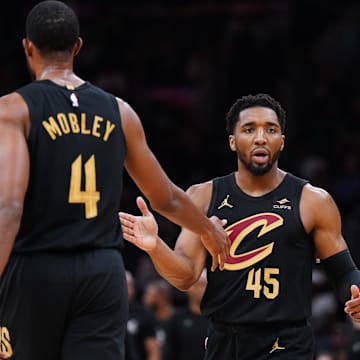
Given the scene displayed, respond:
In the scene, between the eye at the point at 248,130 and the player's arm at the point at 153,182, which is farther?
the eye at the point at 248,130

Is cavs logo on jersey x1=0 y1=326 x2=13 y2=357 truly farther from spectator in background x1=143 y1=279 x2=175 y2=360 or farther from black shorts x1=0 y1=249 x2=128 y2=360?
spectator in background x1=143 y1=279 x2=175 y2=360

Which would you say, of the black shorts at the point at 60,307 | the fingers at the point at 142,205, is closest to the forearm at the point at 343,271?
the fingers at the point at 142,205

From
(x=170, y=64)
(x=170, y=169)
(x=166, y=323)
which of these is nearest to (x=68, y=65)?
(x=166, y=323)

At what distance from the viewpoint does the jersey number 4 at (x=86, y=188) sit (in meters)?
5.00

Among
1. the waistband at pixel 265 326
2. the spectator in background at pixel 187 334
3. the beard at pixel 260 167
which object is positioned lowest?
the spectator in background at pixel 187 334

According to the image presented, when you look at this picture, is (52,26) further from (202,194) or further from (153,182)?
(202,194)

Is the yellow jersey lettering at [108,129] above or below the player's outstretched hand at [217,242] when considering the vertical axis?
above

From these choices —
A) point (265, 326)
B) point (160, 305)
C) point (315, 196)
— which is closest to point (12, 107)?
point (265, 326)

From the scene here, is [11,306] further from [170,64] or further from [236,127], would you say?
[170,64]

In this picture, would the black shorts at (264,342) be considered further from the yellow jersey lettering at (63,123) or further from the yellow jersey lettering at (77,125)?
the yellow jersey lettering at (63,123)

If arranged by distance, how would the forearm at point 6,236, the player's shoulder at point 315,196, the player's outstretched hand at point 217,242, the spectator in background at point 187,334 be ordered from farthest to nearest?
the spectator in background at point 187,334 → the player's shoulder at point 315,196 → the player's outstretched hand at point 217,242 → the forearm at point 6,236

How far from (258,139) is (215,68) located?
36.9 ft

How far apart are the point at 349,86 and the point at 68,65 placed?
1215 cm

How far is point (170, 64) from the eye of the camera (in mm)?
17891
